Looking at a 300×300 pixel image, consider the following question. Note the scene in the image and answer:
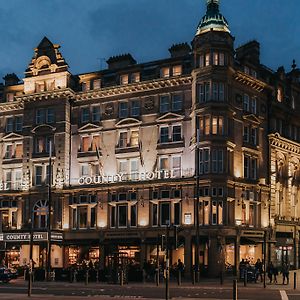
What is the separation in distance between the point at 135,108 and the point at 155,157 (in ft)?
18.9

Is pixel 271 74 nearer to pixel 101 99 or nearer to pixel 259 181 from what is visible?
pixel 259 181

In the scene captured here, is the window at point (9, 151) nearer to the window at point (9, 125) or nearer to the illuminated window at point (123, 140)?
the window at point (9, 125)

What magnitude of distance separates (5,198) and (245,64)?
29252 millimetres

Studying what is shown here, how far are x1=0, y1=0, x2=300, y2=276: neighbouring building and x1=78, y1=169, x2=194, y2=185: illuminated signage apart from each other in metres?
0.11

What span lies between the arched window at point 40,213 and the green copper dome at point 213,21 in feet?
78.2

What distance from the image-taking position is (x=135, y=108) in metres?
67.2

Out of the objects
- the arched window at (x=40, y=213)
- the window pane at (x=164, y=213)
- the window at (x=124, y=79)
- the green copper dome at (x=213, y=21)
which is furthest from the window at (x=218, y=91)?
the arched window at (x=40, y=213)

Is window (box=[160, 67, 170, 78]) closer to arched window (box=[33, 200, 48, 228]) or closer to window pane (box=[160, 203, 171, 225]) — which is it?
window pane (box=[160, 203, 171, 225])

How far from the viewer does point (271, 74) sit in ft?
239

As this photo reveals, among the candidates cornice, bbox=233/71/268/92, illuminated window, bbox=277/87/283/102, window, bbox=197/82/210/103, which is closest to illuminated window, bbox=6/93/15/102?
window, bbox=197/82/210/103

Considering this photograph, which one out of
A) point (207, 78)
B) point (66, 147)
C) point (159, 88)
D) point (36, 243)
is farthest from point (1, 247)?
point (207, 78)

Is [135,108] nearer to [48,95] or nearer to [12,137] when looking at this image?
[48,95]

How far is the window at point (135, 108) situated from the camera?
67.1 m

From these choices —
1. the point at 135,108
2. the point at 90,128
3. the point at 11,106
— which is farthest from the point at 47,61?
the point at 135,108
